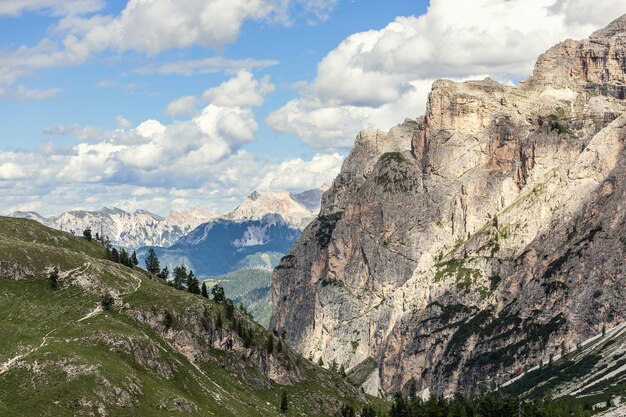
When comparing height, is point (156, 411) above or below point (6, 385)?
below

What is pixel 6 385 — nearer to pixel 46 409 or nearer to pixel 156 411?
pixel 46 409

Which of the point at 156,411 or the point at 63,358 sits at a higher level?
the point at 63,358

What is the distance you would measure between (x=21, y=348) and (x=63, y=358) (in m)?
10.9

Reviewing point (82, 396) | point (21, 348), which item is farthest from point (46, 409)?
point (21, 348)

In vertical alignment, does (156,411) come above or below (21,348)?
below

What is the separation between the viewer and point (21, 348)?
199750 millimetres

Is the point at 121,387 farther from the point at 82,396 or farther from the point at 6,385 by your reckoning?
the point at 6,385

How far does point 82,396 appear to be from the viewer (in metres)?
189

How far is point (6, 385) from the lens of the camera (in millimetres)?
184375

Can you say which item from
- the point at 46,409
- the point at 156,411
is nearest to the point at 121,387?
the point at 156,411

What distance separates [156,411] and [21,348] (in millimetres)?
37030

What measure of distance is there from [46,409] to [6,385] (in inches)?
494

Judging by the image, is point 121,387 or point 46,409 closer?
point 46,409

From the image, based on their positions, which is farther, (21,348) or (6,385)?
(21,348)
